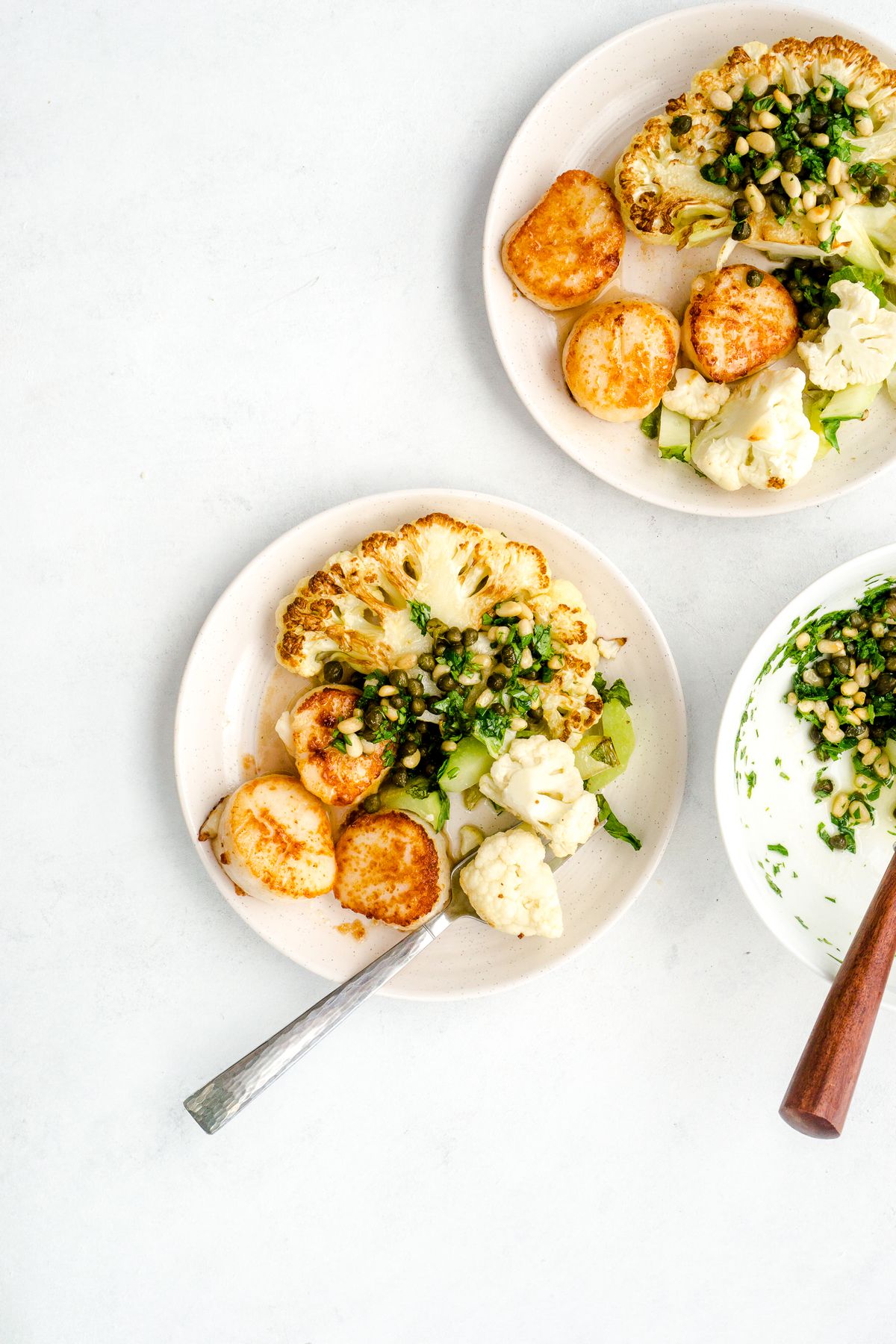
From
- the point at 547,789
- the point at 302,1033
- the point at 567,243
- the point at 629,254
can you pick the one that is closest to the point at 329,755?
the point at 547,789

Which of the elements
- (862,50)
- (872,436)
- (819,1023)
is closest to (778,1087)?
(819,1023)

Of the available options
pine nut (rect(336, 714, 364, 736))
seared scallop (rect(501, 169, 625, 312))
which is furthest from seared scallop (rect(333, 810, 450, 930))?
seared scallop (rect(501, 169, 625, 312))

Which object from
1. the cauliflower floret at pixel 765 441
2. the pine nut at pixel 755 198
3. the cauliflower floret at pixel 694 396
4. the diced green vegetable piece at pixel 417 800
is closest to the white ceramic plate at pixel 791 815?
the cauliflower floret at pixel 765 441

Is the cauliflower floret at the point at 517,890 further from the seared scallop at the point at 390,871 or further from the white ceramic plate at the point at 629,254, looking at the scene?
the white ceramic plate at the point at 629,254

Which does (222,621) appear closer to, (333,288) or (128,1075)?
(333,288)

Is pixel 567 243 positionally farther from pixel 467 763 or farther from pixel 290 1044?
pixel 290 1044

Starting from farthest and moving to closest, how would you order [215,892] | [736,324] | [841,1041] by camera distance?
[215,892] → [736,324] → [841,1041]

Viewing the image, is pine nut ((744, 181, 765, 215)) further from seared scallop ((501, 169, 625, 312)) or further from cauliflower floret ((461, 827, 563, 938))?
cauliflower floret ((461, 827, 563, 938))

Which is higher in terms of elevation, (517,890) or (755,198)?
(755,198)
